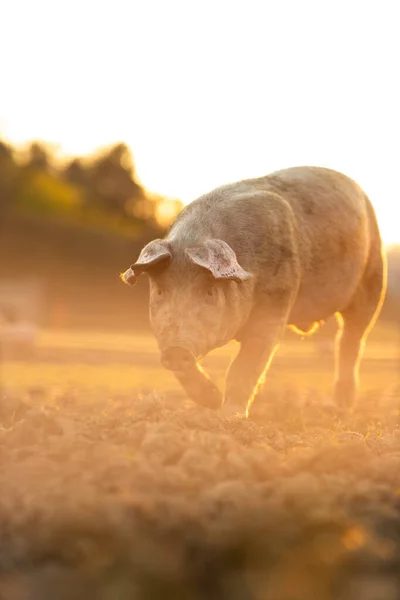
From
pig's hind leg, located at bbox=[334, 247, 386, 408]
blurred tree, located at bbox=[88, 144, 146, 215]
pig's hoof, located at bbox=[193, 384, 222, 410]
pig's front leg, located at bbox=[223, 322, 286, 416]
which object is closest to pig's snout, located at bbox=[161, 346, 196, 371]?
pig's front leg, located at bbox=[223, 322, 286, 416]

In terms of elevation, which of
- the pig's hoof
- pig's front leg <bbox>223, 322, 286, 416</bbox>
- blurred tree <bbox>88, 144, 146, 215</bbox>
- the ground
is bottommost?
blurred tree <bbox>88, 144, 146, 215</bbox>

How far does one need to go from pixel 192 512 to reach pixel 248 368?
3049mm

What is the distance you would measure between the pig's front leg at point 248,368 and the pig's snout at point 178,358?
2.00 feet

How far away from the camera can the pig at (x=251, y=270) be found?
5375 mm

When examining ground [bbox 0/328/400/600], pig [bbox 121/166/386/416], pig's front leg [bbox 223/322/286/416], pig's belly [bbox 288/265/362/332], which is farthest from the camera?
pig's belly [bbox 288/265/362/332]

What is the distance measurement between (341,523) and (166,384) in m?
7.09

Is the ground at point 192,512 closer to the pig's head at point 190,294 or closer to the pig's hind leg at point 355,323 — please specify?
the pig's head at point 190,294

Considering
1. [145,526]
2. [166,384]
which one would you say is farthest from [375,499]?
[166,384]

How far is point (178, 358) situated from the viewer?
5.25m

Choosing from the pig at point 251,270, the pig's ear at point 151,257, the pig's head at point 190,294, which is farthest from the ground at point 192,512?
the pig's ear at point 151,257

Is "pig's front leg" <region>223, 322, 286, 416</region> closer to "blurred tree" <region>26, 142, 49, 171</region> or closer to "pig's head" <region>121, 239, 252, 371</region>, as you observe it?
"pig's head" <region>121, 239, 252, 371</region>

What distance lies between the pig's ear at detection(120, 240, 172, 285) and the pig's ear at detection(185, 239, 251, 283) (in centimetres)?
17

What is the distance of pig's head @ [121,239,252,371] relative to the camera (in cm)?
527

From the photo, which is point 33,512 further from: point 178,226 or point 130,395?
point 130,395
